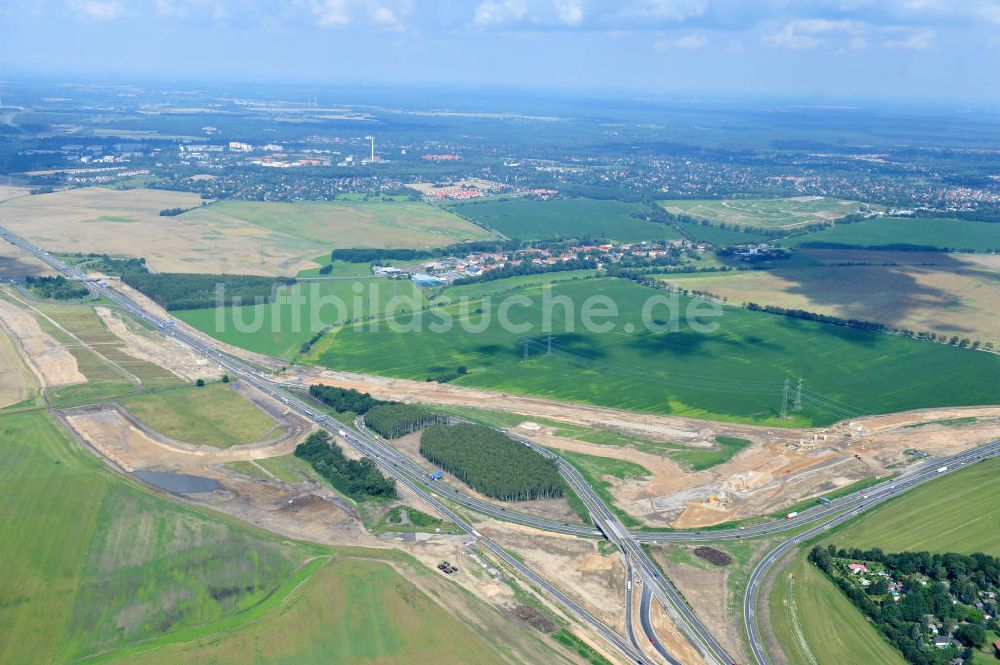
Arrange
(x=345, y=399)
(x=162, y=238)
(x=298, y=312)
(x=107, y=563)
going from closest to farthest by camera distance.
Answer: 1. (x=107, y=563)
2. (x=345, y=399)
3. (x=298, y=312)
4. (x=162, y=238)

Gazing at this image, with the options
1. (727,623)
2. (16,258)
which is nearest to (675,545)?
(727,623)

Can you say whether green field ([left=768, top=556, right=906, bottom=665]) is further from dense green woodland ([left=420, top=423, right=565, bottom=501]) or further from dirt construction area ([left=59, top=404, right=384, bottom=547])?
dirt construction area ([left=59, top=404, right=384, bottom=547])

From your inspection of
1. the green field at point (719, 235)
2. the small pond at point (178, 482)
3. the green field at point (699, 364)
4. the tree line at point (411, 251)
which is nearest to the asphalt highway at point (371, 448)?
the green field at point (699, 364)

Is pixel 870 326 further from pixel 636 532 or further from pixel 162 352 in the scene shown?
pixel 162 352

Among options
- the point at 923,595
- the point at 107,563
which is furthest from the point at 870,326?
the point at 107,563

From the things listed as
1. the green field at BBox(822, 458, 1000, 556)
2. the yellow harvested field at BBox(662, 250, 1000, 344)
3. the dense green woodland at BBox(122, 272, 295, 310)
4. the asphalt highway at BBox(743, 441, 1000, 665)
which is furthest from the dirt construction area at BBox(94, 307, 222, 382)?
the yellow harvested field at BBox(662, 250, 1000, 344)

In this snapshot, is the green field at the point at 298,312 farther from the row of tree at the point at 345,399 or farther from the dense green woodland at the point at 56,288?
the dense green woodland at the point at 56,288
